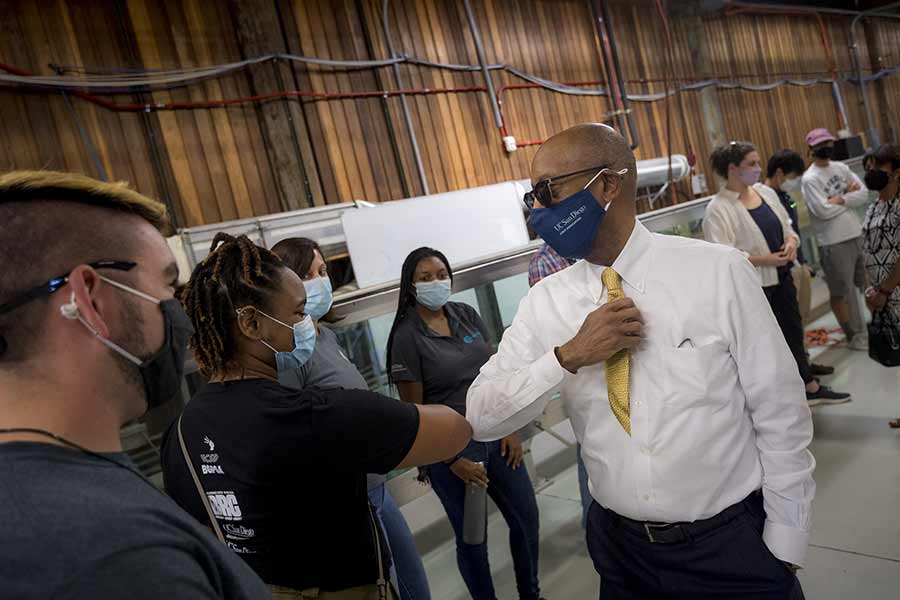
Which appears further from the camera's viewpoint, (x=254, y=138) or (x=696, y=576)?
(x=254, y=138)

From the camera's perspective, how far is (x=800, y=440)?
1.25 meters

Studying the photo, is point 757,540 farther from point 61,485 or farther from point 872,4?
point 872,4

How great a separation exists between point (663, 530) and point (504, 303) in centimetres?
211

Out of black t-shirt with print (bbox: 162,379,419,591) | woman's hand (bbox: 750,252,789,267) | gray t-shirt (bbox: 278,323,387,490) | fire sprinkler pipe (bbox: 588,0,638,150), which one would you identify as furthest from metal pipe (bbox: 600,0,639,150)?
black t-shirt with print (bbox: 162,379,419,591)

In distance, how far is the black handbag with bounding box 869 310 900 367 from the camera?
9.25 ft

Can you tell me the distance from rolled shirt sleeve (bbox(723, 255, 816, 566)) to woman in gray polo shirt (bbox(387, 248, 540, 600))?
1.12 metres

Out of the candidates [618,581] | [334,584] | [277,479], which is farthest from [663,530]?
[277,479]

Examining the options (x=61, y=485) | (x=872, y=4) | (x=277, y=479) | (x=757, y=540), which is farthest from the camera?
(x=872, y=4)

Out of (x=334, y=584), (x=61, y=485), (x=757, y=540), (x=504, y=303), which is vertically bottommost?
(x=757, y=540)

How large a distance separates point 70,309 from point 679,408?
3.65 feet

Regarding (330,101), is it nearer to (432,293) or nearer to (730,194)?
(432,293)

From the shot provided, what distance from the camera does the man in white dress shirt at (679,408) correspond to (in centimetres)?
123

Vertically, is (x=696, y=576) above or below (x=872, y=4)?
below

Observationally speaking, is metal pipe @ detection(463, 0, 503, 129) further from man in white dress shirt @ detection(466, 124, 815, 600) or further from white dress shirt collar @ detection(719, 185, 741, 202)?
man in white dress shirt @ detection(466, 124, 815, 600)
